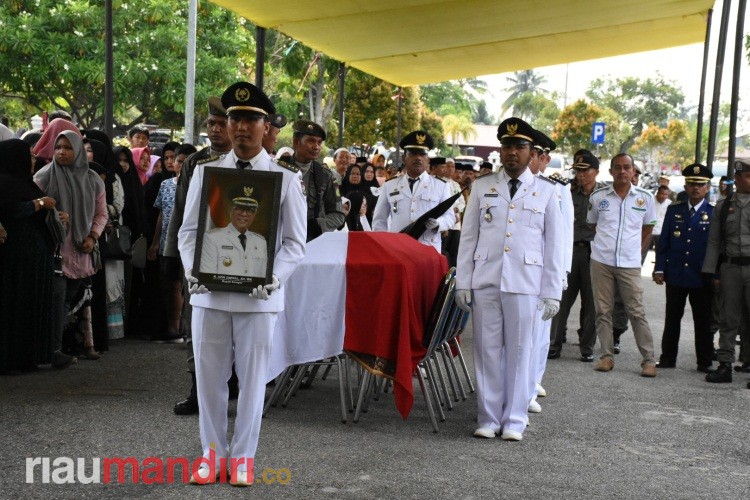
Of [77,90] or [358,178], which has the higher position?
[77,90]

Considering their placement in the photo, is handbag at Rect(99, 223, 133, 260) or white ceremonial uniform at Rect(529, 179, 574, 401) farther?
handbag at Rect(99, 223, 133, 260)

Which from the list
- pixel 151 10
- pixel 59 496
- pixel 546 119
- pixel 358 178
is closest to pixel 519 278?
pixel 59 496

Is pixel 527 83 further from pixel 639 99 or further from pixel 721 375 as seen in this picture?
pixel 721 375

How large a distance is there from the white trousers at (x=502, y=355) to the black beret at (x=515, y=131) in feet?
3.41

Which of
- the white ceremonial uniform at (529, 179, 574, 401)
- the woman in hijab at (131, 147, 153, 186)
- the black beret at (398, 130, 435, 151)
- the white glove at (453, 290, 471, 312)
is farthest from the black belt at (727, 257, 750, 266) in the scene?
the woman in hijab at (131, 147, 153, 186)

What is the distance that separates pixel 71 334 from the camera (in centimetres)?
932

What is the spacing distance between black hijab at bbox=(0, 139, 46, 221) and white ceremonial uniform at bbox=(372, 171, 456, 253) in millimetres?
3428

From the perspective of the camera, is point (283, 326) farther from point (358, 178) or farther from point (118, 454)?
point (358, 178)

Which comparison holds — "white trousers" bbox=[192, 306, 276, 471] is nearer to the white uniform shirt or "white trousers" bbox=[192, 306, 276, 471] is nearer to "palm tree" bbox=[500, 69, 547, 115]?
the white uniform shirt

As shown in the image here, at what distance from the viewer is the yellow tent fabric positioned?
11.3m

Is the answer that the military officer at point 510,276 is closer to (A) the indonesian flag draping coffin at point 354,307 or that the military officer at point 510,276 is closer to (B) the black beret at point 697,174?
(A) the indonesian flag draping coffin at point 354,307

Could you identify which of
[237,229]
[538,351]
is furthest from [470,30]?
[237,229]

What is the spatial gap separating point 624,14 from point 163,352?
7.34 m

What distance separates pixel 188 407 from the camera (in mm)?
7078
